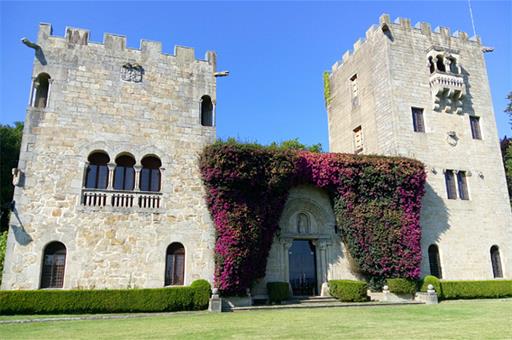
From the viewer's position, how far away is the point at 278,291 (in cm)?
1730

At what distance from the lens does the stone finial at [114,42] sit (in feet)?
60.0

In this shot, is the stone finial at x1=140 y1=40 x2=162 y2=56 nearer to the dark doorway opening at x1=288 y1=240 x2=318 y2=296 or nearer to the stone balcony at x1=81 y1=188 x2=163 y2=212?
the stone balcony at x1=81 y1=188 x2=163 y2=212

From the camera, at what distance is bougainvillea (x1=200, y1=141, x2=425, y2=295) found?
16750 millimetres

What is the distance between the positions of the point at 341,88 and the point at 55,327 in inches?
902

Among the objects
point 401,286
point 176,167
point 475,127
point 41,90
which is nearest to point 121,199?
point 176,167

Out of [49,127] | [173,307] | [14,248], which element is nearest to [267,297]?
[173,307]

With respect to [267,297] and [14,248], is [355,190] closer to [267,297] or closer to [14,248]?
[267,297]

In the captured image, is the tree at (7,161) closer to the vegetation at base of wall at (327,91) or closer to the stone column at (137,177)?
the stone column at (137,177)

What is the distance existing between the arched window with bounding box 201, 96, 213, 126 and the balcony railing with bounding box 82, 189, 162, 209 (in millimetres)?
4409

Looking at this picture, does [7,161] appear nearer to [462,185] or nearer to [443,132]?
[443,132]

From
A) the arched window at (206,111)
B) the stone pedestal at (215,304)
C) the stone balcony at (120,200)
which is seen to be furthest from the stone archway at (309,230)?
the stone balcony at (120,200)

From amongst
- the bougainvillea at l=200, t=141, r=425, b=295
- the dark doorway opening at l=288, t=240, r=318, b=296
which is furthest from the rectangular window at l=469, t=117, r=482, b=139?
the dark doorway opening at l=288, t=240, r=318, b=296

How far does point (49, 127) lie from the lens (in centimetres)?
1658

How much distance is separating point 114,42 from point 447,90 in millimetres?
18397
